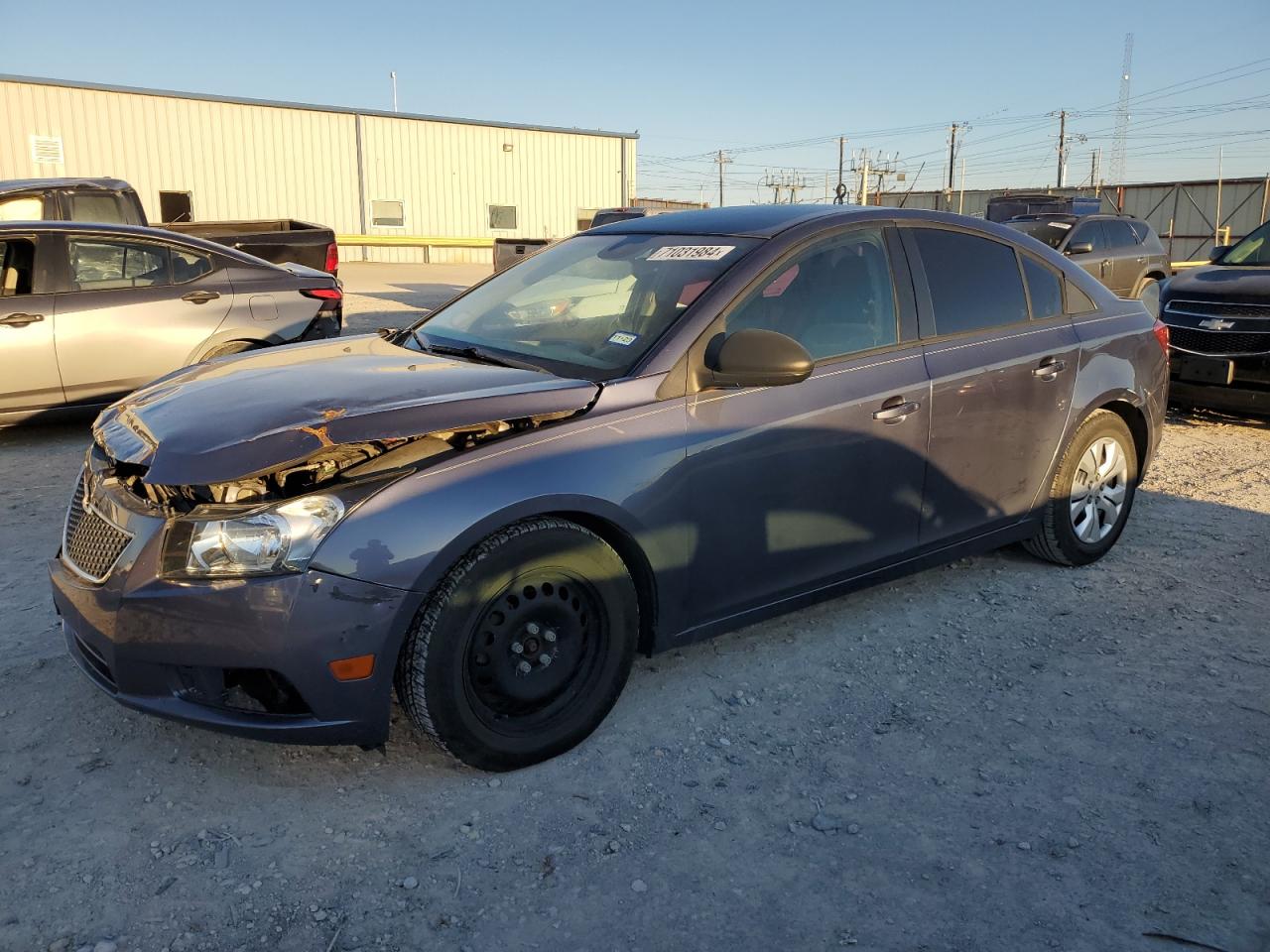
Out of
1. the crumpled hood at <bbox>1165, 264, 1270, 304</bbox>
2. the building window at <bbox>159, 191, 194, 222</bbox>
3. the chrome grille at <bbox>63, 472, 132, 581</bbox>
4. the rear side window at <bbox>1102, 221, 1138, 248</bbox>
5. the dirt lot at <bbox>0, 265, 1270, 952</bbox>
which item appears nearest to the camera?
the dirt lot at <bbox>0, 265, 1270, 952</bbox>

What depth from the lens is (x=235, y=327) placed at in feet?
24.5

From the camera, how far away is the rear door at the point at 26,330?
668cm

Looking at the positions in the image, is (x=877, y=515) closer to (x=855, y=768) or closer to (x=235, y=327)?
(x=855, y=768)

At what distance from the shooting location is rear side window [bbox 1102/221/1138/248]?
45.2ft

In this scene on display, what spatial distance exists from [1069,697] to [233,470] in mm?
2940

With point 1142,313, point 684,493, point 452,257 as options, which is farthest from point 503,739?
point 452,257

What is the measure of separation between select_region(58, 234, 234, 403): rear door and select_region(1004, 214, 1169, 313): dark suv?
34.4 feet

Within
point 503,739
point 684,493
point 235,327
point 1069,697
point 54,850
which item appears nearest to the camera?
point 54,850

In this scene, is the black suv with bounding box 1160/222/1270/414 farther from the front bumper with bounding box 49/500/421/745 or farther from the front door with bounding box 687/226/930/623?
the front bumper with bounding box 49/500/421/745

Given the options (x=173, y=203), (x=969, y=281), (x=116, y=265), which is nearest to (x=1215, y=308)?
(x=969, y=281)

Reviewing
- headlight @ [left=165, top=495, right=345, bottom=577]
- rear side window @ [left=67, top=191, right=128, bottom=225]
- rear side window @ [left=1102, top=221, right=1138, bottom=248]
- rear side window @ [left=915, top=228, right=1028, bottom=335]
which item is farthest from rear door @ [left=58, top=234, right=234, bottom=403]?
rear side window @ [left=1102, top=221, right=1138, bottom=248]

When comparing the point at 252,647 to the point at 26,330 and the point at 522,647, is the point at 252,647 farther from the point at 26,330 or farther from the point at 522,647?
the point at 26,330

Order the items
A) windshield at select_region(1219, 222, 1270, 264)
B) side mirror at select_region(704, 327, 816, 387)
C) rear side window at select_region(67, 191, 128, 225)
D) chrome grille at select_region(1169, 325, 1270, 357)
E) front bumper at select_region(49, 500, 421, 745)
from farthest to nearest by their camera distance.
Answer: rear side window at select_region(67, 191, 128, 225) < windshield at select_region(1219, 222, 1270, 264) < chrome grille at select_region(1169, 325, 1270, 357) < side mirror at select_region(704, 327, 816, 387) < front bumper at select_region(49, 500, 421, 745)

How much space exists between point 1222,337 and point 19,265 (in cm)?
904
